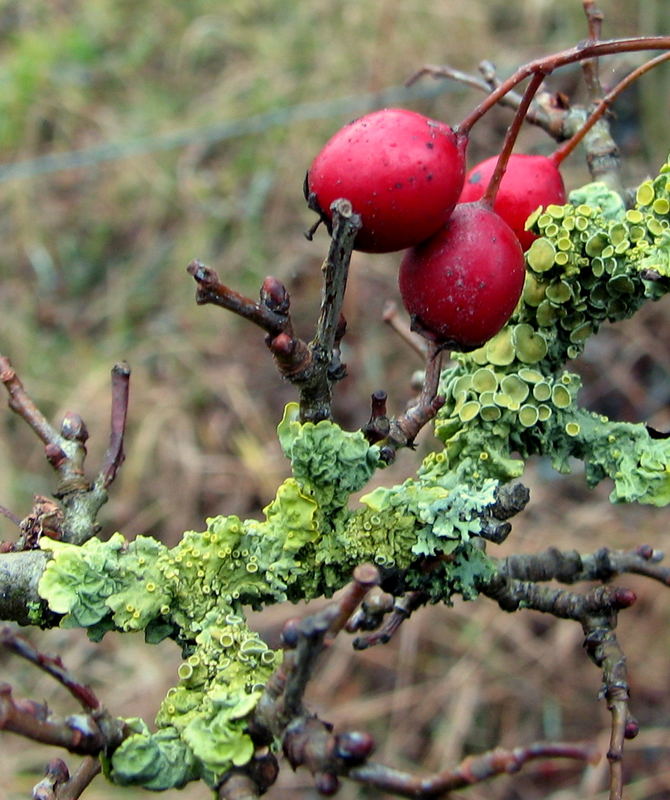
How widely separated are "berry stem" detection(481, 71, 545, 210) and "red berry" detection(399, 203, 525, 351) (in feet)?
0.07

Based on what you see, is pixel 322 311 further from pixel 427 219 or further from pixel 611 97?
pixel 611 97

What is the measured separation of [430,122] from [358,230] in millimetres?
151

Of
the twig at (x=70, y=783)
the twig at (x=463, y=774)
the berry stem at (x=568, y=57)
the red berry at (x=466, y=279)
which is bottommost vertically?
the twig at (x=70, y=783)

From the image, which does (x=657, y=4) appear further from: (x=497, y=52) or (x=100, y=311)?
(x=100, y=311)

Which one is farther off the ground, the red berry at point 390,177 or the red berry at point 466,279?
the red berry at point 390,177

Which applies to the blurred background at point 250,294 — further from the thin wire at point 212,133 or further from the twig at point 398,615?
the twig at point 398,615

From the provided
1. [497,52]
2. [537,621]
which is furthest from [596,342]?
[497,52]

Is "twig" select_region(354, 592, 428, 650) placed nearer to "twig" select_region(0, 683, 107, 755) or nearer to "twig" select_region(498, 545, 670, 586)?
"twig" select_region(498, 545, 670, 586)

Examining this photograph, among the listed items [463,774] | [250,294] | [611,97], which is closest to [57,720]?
[463,774]

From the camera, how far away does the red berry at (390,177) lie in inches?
29.2

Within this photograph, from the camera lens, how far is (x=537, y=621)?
8.96ft

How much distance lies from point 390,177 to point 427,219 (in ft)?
0.16

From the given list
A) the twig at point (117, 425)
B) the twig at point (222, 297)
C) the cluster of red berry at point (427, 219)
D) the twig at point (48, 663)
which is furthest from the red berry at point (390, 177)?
the twig at point (48, 663)

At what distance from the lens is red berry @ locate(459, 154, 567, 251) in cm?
91
